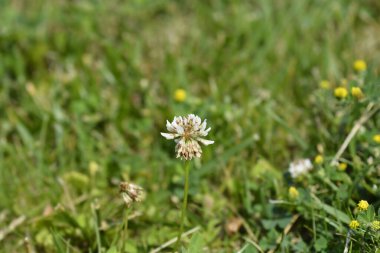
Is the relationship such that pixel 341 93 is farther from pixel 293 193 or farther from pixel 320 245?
pixel 320 245

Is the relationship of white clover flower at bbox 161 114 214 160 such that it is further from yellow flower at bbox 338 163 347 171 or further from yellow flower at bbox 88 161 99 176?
yellow flower at bbox 88 161 99 176

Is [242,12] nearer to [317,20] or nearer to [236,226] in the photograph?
[317,20]

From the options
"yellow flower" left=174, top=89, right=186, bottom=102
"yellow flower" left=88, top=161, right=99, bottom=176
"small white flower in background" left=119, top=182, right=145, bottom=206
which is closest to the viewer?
"small white flower in background" left=119, top=182, right=145, bottom=206

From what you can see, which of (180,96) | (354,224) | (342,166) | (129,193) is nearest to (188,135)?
(129,193)

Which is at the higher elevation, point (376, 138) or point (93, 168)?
point (376, 138)

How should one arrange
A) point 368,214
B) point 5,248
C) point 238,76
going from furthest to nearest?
point 238,76, point 5,248, point 368,214

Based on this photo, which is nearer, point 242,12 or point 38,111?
point 38,111

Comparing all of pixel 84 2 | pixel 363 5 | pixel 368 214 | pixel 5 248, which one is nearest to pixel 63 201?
pixel 5 248

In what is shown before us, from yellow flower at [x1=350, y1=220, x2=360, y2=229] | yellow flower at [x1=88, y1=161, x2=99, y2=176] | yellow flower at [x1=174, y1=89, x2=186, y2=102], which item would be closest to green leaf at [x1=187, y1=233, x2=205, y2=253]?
yellow flower at [x1=350, y1=220, x2=360, y2=229]
